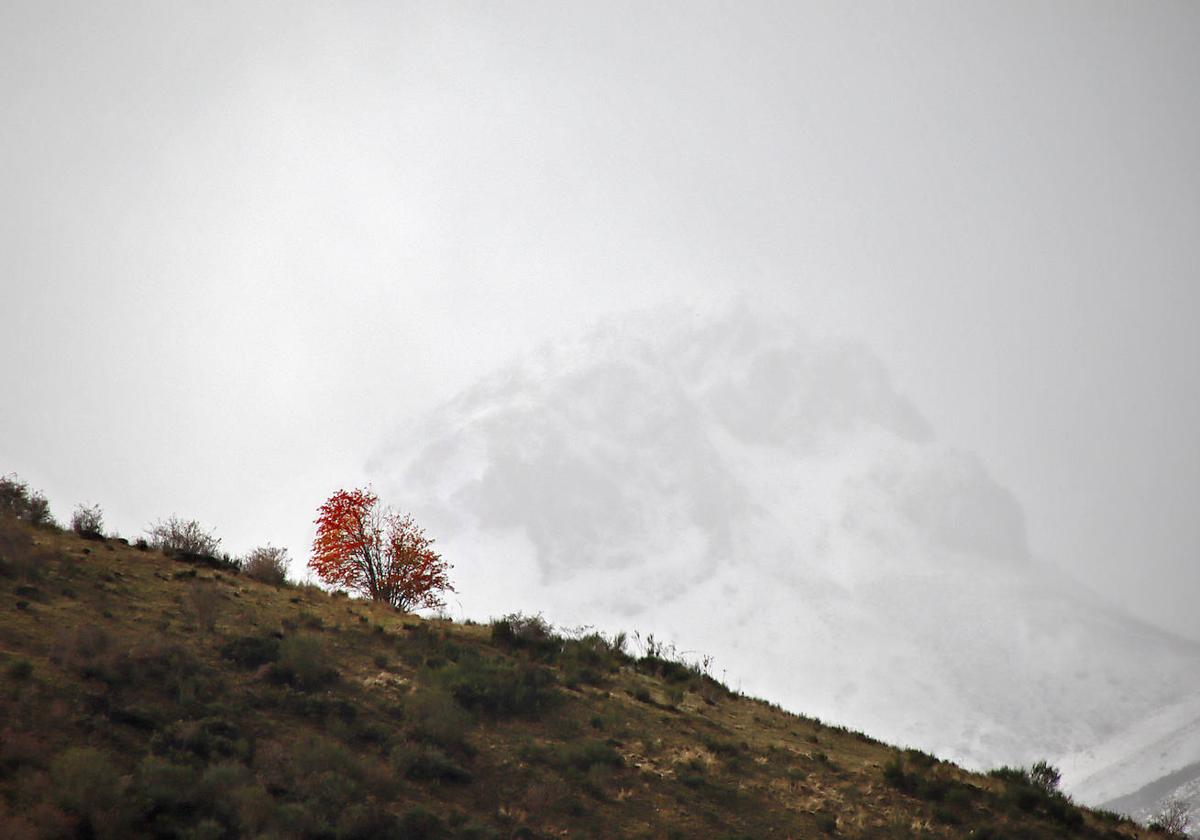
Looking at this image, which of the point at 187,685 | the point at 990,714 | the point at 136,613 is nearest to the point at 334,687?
the point at 187,685

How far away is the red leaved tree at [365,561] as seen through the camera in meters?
31.8

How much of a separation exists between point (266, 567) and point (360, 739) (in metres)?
12.0

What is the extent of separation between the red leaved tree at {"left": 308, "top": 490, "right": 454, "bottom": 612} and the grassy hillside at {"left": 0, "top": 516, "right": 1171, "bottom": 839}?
28.0 feet

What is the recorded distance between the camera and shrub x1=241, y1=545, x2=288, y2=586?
24312 millimetres

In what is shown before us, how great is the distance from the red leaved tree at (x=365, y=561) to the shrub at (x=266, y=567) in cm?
540

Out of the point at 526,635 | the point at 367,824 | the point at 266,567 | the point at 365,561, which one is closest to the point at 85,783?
the point at 367,824

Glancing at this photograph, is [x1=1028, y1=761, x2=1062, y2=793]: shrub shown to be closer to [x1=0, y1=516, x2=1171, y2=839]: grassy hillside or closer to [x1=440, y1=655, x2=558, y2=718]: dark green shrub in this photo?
[x1=0, y1=516, x2=1171, y2=839]: grassy hillside

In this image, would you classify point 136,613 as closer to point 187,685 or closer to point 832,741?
point 187,685

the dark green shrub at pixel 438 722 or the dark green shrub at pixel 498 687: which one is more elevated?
the dark green shrub at pixel 498 687

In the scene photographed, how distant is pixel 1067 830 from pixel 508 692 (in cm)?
1468

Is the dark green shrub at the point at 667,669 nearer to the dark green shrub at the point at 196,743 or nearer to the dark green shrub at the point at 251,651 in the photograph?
the dark green shrub at the point at 251,651

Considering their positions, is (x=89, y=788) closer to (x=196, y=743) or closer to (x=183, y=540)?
(x=196, y=743)

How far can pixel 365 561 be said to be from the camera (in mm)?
32469

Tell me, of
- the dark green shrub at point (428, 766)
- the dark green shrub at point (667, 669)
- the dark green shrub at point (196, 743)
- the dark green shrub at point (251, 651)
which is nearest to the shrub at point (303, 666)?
the dark green shrub at point (251, 651)
